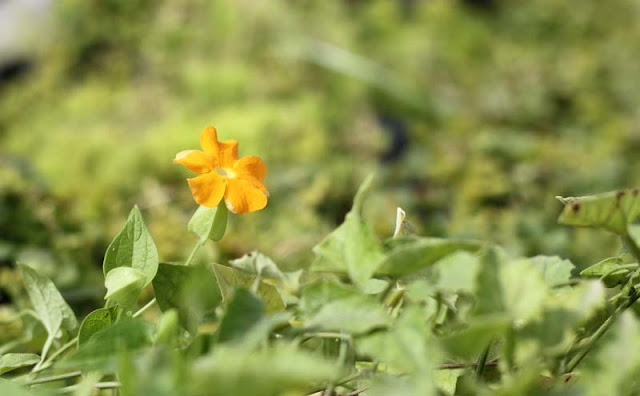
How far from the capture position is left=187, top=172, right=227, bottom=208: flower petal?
0.38 meters

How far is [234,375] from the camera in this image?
222mm

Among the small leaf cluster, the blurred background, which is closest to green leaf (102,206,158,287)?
the small leaf cluster

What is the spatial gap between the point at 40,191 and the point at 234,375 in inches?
33.3

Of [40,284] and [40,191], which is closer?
[40,284]

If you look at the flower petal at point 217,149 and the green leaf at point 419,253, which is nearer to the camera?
the green leaf at point 419,253

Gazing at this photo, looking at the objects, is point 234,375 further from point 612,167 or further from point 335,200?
point 612,167

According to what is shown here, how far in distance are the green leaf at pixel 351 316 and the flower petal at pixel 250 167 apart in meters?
0.12

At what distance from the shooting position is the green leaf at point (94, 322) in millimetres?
354

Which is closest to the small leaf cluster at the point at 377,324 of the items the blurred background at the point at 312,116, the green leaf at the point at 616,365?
the green leaf at the point at 616,365

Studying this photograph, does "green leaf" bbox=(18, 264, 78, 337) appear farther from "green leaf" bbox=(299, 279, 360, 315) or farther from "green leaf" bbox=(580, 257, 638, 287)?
"green leaf" bbox=(580, 257, 638, 287)

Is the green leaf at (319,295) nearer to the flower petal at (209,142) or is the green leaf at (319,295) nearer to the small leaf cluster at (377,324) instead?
the small leaf cluster at (377,324)

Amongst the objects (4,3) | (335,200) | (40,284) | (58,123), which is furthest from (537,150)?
(4,3)

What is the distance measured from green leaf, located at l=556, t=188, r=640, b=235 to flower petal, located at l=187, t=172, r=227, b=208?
181 millimetres

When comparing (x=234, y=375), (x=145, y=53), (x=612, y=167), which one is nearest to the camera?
(x=234, y=375)
